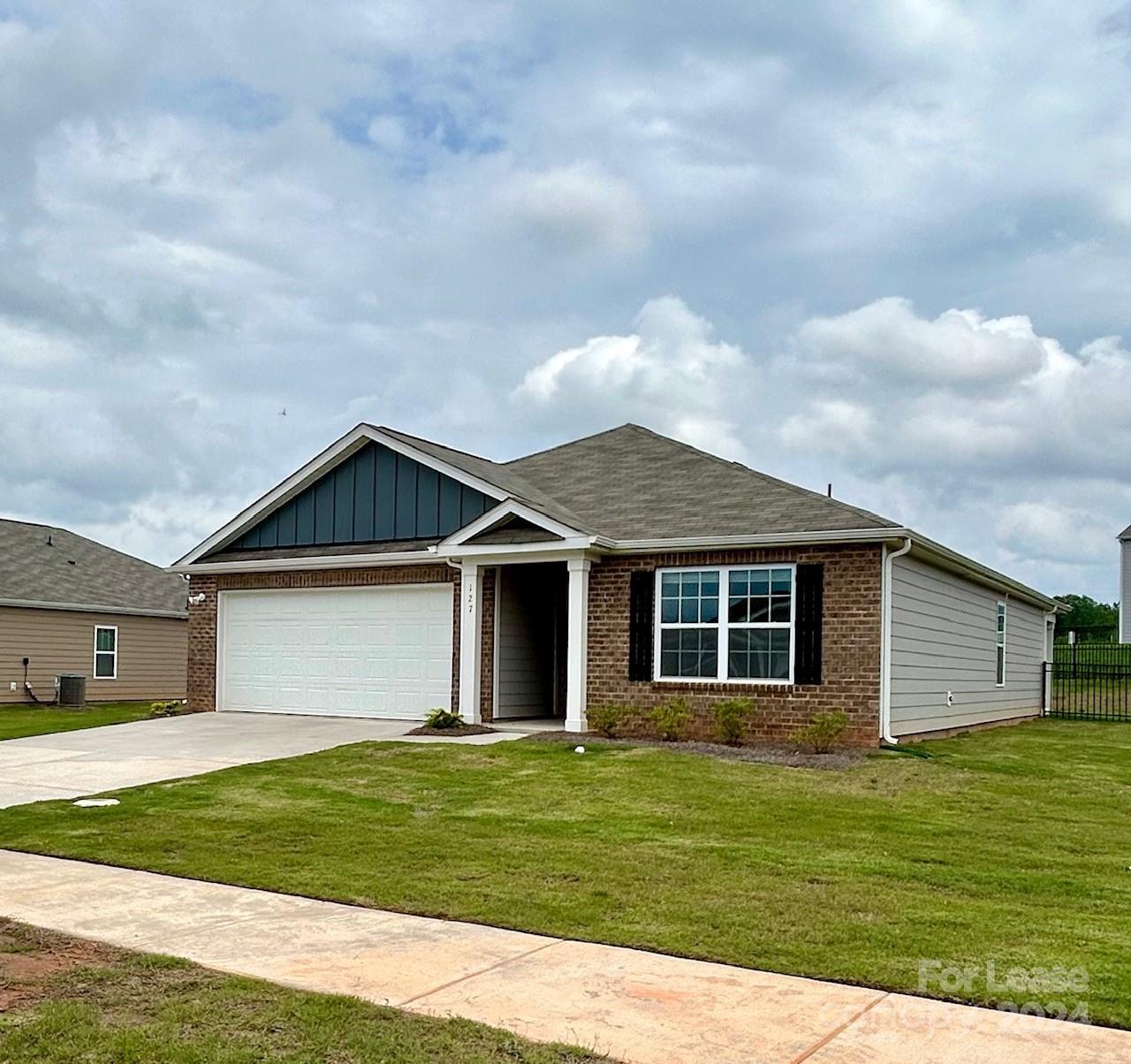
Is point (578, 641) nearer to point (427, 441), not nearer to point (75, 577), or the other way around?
point (427, 441)

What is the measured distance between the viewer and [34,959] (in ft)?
20.0

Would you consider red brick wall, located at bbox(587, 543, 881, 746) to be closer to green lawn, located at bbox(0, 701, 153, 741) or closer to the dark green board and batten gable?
the dark green board and batten gable

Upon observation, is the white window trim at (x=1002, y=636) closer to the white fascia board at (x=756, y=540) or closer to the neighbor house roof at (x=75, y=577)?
the white fascia board at (x=756, y=540)

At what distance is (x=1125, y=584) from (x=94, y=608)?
117 ft

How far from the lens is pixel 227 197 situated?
17.2m

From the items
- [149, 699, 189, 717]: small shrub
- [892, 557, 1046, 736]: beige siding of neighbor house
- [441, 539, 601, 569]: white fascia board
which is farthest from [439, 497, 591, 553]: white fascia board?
[149, 699, 189, 717]: small shrub

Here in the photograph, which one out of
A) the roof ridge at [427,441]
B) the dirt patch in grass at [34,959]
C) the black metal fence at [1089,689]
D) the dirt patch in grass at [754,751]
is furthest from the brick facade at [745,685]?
the black metal fence at [1089,689]

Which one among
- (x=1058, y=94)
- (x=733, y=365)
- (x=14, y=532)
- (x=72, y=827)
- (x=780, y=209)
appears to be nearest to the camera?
(x=72, y=827)

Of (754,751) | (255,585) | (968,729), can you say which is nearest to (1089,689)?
(968,729)

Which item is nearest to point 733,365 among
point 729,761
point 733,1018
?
point 729,761

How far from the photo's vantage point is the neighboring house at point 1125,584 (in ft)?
145

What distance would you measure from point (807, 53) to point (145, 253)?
10247mm

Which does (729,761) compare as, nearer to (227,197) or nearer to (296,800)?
(296,800)

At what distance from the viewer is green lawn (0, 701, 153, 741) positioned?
19703mm
